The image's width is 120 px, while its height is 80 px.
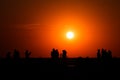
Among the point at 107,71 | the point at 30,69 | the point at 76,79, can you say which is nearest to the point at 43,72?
the point at 30,69

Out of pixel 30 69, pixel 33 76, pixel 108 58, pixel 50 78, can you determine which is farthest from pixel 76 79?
pixel 108 58

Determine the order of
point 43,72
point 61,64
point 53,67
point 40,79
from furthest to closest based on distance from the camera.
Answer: point 61,64
point 53,67
point 43,72
point 40,79

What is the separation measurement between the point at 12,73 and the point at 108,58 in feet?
48.9

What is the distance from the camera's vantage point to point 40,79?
31094 millimetres

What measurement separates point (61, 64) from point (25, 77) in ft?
28.4

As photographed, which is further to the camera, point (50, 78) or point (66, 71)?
point (66, 71)

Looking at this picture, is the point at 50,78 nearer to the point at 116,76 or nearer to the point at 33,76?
the point at 33,76

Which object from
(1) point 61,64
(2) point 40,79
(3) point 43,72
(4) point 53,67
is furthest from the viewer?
(1) point 61,64

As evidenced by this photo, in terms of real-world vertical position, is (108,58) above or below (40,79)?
above

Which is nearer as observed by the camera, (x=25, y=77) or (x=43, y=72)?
(x=25, y=77)

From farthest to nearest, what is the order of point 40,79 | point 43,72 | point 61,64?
point 61,64 → point 43,72 → point 40,79

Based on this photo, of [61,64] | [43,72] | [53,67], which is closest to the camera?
[43,72]

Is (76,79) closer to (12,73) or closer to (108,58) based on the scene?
(12,73)

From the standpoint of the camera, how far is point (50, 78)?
31.5 metres
